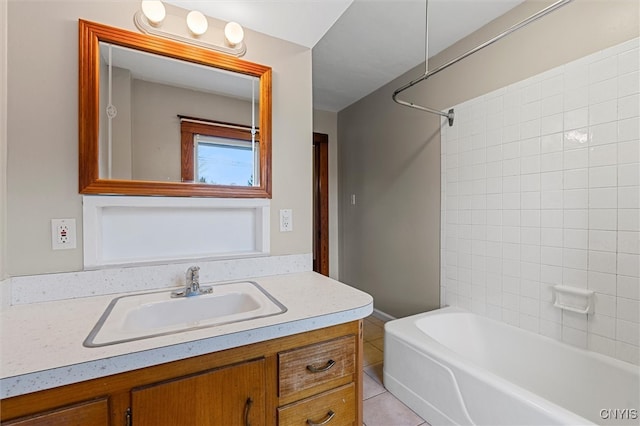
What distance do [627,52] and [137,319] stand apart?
2.47m

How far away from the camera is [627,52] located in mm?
1342

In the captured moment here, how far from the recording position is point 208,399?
0.76 m

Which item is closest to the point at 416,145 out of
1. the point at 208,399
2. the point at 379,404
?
the point at 379,404

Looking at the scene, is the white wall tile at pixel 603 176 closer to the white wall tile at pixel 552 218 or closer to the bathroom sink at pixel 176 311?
the white wall tile at pixel 552 218

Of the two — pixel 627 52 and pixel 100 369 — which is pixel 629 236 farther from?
pixel 100 369

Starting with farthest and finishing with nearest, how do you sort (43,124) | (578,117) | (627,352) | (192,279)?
(578,117)
(627,352)
(192,279)
(43,124)

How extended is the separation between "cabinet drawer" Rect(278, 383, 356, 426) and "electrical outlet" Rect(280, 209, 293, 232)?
80 cm

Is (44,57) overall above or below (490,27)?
below

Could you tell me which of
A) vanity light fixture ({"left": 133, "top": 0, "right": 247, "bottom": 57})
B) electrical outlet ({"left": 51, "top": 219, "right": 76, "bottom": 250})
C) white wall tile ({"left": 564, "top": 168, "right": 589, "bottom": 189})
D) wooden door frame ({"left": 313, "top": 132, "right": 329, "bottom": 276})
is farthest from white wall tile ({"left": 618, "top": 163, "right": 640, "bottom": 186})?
wooden door frame ({"left": 313, "top": 132, "right": 329, "bottom": 276})

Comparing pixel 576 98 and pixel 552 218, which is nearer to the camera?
pixel 576 98

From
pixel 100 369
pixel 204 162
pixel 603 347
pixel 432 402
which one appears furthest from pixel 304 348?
pixel 603 347

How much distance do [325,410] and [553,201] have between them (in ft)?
5.50

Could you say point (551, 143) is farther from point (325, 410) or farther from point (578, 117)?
point (325, 410)

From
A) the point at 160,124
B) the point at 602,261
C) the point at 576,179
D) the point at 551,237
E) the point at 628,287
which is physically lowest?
the point at 628,287
